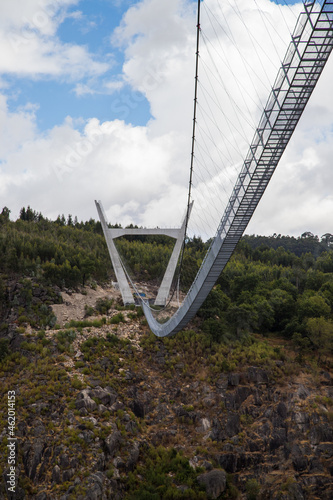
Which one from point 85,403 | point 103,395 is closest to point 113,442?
point 85,403

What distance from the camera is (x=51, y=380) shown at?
15.4m

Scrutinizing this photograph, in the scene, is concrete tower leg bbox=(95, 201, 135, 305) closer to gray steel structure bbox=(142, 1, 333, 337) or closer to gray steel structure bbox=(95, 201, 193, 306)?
gray steel structure bbox=(95, 201, 193, 306)

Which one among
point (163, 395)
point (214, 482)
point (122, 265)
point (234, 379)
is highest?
point (122, 265)

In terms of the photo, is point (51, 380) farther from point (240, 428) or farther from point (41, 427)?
point (240, 428)

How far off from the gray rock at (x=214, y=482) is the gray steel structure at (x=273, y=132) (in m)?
5.23

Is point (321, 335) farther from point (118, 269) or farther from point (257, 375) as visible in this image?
point (118, 269)

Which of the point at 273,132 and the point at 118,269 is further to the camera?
the point at 118,269

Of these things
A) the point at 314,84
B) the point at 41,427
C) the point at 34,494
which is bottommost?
the point at 34,494

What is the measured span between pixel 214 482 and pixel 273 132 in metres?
9.82

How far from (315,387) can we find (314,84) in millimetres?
10532

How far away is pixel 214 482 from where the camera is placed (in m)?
13.0

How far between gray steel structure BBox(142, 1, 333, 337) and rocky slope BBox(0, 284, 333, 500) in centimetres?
389

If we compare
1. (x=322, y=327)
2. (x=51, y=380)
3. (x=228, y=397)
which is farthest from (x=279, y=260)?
(x=51, y=380)

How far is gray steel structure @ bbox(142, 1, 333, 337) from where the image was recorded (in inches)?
342
